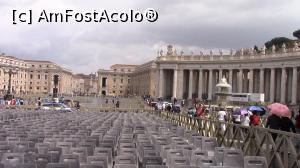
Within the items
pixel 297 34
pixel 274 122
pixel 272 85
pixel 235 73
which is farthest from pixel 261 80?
pixel 274 122

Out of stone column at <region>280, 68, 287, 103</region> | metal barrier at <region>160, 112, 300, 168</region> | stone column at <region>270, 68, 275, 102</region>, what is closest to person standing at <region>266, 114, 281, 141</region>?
metal barrier at <region>160, 112, 300, 168</region>

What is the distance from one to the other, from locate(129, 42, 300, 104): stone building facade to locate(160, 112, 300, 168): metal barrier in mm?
70726

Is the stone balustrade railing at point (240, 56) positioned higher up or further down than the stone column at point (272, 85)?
higher up

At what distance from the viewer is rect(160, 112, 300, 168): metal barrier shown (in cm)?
1251

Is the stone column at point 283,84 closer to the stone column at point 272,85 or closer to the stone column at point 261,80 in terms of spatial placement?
the stone column at point 272,85

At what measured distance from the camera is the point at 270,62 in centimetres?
9550

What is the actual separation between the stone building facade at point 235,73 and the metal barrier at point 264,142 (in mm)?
70726

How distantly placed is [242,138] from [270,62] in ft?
266

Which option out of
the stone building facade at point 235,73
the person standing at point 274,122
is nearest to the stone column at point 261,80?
the stone building facade at point 235,73

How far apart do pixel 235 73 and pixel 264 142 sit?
10382 centimetres

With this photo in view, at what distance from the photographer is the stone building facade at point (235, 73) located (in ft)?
304

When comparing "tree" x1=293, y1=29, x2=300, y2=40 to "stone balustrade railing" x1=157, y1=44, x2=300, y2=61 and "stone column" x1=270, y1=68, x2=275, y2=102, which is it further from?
"stone column" x1=270, y1=68, x2=275, y2=102

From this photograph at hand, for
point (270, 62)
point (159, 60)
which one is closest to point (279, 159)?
point (270, 62)

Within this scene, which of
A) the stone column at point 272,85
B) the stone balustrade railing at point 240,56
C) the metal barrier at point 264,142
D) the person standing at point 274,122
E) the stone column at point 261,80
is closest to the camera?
the metal barrier at point 264,142
